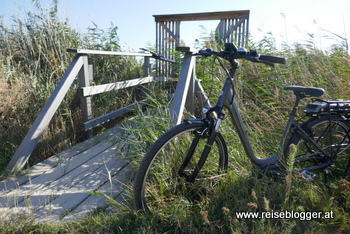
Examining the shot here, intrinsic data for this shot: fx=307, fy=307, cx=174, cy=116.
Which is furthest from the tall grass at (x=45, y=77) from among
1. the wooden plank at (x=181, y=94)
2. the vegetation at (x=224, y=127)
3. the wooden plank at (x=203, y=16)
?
the wooden plank at (x=203, y=16)

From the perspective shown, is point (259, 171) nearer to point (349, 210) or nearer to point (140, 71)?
point (349, 210)

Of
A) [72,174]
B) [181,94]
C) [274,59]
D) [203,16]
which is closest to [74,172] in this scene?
[72,174]

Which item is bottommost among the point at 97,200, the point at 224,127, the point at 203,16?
the point at 97,200

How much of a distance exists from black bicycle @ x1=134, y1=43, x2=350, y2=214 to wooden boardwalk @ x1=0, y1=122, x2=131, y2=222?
0.33m

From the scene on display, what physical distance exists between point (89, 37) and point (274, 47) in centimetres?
399

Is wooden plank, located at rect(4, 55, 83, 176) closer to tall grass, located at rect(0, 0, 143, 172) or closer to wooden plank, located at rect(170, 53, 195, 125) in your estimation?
tall grass, located at rect(0, 0, 143, 172)

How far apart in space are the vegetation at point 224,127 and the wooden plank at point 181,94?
20cm

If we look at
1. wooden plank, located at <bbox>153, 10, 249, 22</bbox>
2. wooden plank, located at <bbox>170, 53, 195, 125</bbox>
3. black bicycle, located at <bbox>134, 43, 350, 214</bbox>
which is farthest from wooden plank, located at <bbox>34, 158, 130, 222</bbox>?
wooden plank, located at <bbox>153, 10, 249, 22</bbox>

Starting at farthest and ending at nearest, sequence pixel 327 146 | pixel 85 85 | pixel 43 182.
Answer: pixel 85 85
pixel 43 182
pixel 327 146

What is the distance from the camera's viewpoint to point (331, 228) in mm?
2180

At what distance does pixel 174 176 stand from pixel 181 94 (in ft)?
2.89

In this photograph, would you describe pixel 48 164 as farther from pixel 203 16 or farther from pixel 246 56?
pixel 203 16

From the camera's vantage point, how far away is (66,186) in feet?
9.02

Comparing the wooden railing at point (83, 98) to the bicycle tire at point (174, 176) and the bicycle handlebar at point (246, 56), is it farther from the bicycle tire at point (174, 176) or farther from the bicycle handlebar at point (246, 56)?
the bicycle handlebar at point (246, 56)
